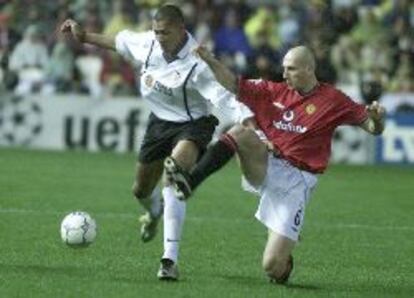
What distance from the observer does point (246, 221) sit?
1395 cm

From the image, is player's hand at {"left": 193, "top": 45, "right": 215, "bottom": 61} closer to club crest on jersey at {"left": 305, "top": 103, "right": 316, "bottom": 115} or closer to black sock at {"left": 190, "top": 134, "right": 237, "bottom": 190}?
black sock at {"left": 190, "top": 134, "right": 237, "bottom": 190}

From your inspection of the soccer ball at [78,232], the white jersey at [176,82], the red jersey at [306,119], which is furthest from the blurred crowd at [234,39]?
the red jersey at [306,119]

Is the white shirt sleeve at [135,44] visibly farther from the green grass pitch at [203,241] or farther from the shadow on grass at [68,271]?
the shadow on grass at [68,271]

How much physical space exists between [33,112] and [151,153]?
37.2 feet

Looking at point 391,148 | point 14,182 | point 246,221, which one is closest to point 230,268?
point 246,221

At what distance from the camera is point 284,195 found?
32.3ft

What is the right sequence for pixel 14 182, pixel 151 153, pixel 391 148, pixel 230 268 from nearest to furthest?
pixel 230 268
pixel 151 153
pixel 14 182
pixel 391 148

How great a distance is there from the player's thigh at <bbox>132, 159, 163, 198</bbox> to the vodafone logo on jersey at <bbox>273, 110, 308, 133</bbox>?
5.30ft

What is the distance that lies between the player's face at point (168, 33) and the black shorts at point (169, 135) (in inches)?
27.5

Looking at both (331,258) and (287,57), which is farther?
(331,258)

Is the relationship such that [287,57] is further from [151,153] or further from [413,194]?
[413,194]

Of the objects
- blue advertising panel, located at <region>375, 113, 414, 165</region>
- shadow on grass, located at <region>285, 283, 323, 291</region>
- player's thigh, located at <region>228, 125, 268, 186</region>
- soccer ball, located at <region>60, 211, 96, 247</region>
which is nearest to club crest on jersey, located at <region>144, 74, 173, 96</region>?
player's thigh, located at <region>228, 125, 268, 186</region>

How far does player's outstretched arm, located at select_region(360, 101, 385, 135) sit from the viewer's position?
9570 millimetres

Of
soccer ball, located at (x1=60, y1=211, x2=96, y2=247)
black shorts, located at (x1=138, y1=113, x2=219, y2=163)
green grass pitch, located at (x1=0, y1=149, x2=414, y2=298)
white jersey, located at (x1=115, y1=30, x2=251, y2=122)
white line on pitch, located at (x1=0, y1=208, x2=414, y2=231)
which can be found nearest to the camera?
green grass pitch, located at (x1=0, y1=149, x2=414, y2=298)
